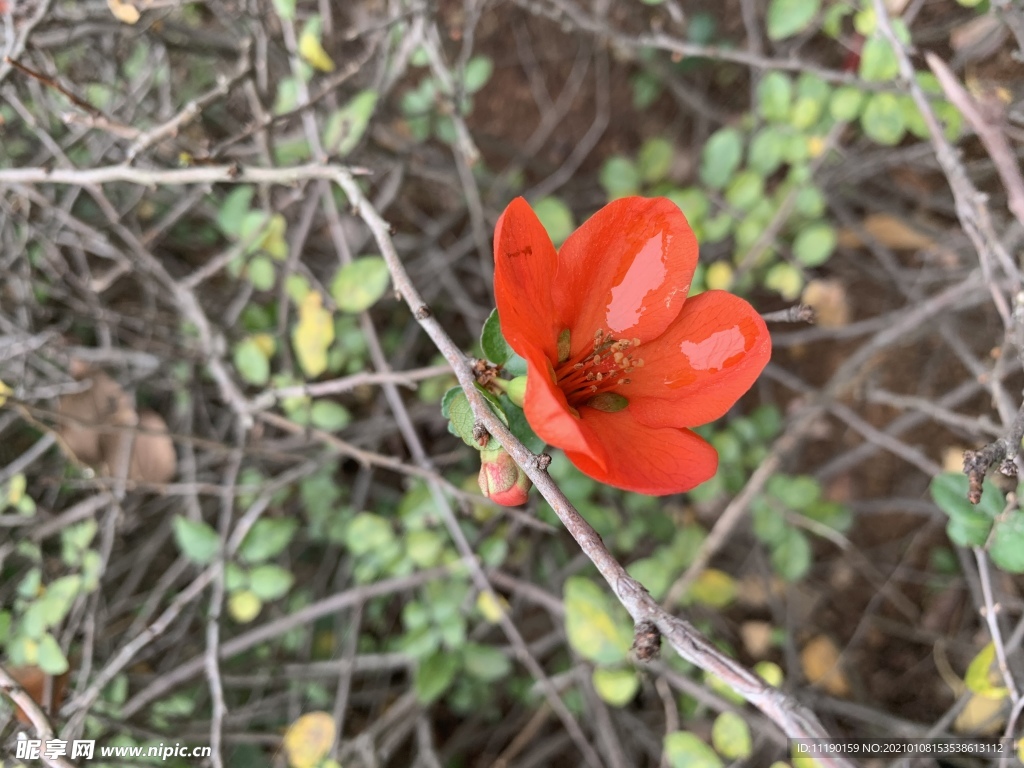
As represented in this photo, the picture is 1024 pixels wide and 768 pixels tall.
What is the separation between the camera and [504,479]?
0.66 m

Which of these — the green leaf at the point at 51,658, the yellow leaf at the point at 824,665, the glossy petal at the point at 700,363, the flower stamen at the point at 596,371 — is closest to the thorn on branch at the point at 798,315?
the glossy petal at the point at 700,363

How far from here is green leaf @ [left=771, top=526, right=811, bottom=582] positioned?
1.47m

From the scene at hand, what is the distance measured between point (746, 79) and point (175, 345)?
1775mm

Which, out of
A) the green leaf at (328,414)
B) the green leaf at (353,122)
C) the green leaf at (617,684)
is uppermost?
the green leaf at (353,122)

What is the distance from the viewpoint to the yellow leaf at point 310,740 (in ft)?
3.66

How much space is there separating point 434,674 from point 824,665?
113 centimetres

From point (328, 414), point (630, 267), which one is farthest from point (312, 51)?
point (630, 267)

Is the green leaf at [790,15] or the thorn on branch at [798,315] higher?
the green leaf at [790,15]

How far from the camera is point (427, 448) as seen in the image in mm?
1779

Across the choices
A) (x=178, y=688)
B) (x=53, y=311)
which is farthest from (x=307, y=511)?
(x=53, y=311)

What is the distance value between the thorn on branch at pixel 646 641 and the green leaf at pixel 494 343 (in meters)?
0.34

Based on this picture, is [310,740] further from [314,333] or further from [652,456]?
[652,456]

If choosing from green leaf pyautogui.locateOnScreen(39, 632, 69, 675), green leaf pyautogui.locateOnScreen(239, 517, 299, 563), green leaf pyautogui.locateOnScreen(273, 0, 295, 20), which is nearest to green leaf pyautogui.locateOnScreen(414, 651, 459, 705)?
green leaf pyautogui.locateOnScreen(239, 517, 299, 563)

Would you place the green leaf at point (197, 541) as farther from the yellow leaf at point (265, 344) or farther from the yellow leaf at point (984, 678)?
the yellow leaf at point (984, 678)
